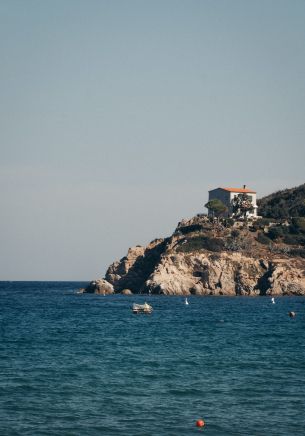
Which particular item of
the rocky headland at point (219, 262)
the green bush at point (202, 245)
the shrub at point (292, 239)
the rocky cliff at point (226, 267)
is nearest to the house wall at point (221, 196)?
the rocky headland at point (219, 262)

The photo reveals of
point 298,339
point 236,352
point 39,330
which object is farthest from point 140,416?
point 39,330

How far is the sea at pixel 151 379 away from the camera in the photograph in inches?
1233

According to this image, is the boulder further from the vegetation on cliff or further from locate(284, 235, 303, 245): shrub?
locate(284, 235, 303, 245): shrub

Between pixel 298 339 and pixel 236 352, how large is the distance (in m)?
13.0

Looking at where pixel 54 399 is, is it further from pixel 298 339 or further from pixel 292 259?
pixel 292 259

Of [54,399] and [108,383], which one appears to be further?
[108,383]

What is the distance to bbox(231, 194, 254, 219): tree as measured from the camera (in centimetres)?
17438

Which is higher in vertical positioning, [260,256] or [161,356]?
[260,256]

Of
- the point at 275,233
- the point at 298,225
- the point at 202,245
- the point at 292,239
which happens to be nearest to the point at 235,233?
the point at 202,245

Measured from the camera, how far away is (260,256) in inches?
5925

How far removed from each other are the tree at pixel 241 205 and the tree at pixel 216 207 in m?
2.68

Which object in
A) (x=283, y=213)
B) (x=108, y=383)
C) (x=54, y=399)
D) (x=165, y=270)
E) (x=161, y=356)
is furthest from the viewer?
(x=283, y=213)

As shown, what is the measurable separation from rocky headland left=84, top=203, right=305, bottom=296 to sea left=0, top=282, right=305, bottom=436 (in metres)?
66.7

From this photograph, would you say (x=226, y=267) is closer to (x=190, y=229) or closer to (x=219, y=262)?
(x=219, y=262)
